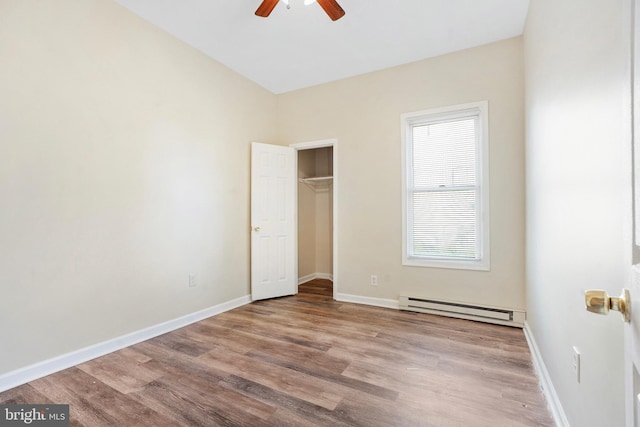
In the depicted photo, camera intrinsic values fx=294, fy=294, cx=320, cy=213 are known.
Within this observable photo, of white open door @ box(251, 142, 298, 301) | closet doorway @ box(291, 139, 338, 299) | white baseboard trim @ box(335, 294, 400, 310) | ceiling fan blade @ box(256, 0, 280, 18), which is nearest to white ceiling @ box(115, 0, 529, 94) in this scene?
ceiling fan blade @ box(256, 0, 280, 18)

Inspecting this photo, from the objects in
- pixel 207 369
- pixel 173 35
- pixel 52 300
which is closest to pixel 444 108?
pixel 173 35

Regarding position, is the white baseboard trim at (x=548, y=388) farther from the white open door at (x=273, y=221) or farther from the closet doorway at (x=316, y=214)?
the closet doorway at (x=316, y=214)

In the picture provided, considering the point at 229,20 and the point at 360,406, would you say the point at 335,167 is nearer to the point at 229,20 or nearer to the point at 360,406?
the point at 229,20

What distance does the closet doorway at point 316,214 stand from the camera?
5.11 m

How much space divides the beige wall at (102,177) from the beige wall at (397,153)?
144 centimetres

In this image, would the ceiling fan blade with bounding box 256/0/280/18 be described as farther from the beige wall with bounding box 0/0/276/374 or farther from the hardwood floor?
the hardwood floor

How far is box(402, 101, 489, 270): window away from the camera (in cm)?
323

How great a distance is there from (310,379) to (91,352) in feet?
5.92

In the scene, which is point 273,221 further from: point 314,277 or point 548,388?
point 548,388

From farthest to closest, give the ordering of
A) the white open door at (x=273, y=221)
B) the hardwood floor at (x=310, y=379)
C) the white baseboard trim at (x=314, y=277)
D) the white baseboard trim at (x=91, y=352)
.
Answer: the white baseboard trim at (x=314, y=277) → the white open door at (x=273, y=221) → the white baseboard trim at (x=91, y=352) → the hardwood floor at (x=310, y=379)

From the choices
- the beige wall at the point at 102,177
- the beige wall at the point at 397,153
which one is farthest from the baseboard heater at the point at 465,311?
the beige wall at the point at 102,177

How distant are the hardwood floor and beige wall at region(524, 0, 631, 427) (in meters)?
0.38

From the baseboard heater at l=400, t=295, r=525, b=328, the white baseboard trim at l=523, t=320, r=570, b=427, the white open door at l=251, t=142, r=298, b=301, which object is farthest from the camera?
the white open door at l=251, t=142, r=298, b=301

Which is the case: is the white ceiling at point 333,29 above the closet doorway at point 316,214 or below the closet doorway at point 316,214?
→ above
